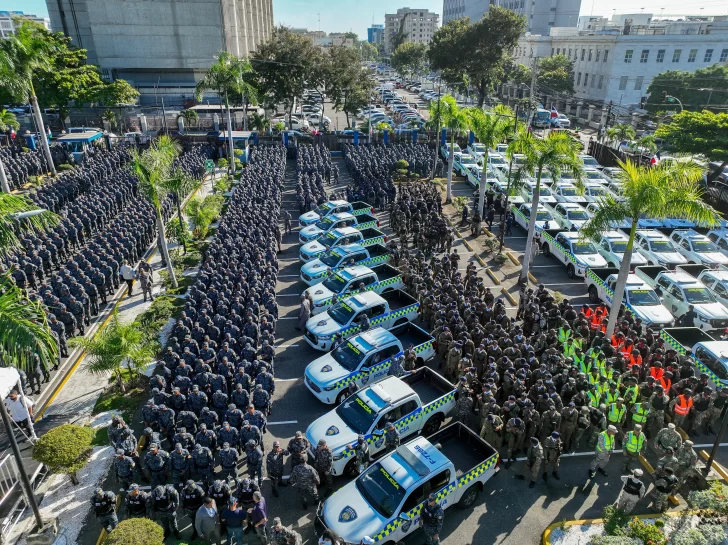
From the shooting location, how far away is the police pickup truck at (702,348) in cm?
1291

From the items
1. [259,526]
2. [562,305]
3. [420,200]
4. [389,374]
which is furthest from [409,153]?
[259,526]

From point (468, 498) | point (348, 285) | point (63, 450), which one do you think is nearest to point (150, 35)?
point (348, 285)

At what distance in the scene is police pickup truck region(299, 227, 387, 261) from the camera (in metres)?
19.9

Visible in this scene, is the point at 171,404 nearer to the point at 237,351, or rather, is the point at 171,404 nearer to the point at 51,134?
the point at 237,351

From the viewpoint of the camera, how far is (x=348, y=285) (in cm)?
1659

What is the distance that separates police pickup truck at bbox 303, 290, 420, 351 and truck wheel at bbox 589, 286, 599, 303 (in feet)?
22.7

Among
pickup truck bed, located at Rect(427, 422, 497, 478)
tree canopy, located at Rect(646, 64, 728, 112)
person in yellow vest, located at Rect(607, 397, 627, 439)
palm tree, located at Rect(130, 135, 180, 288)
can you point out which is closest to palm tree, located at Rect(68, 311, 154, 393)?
palm tree, located at Rect(130, 135, 180, 288)

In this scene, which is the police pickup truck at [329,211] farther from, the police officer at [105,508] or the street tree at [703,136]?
the street tree at [703,136]

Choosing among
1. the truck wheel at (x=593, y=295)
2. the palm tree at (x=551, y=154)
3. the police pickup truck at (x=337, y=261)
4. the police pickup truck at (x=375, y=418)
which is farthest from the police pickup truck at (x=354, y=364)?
the palm tree at (x=551, y=154)

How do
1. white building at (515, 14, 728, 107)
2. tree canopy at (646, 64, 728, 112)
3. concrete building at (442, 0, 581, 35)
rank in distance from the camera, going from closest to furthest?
tree canopy at (646, 64, 728, 112) < white building at (515, 14, 728, 107) < concrete building at (442, 0, 581, 35)

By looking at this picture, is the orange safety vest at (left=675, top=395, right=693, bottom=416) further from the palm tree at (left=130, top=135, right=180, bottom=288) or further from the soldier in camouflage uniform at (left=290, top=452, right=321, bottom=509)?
the palm tree at (left=130, top=135, right=180, bottom=288)

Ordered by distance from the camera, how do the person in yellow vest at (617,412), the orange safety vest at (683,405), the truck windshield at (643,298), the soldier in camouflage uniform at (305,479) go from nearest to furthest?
1. the soldier in camouflage uniform at (305,479)
2. the person in yellow vest at (617,412)
3. the orange safety vest at (683,405)
4. the truck windshield at (643,298)

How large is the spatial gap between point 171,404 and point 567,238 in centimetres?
1645

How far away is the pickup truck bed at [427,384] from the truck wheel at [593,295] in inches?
337
